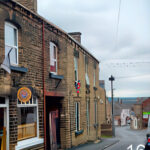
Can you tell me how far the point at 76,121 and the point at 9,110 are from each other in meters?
7.38

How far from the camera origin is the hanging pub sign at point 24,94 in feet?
34.5

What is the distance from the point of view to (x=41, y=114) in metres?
12.3

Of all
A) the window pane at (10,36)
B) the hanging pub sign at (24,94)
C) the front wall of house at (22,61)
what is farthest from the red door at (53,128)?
the window pane at (10,36)

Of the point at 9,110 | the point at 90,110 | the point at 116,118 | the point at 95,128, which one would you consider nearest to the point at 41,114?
the point at 9,110

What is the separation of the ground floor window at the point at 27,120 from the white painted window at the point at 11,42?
Result: 176 cm

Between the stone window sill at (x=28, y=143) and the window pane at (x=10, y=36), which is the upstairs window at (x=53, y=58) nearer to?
the window pane at (x=10, y=36)

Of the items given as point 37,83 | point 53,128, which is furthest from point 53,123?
point 37,83

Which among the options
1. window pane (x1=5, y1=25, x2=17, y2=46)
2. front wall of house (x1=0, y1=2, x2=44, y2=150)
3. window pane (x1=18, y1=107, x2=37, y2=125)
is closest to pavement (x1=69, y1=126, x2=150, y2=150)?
window pane (x1=18, y1=107, x2=37, y2=125)

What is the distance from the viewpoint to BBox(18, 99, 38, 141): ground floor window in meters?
10.9

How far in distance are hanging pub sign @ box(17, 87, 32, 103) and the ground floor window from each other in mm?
270

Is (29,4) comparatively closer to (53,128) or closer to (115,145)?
(53,128)

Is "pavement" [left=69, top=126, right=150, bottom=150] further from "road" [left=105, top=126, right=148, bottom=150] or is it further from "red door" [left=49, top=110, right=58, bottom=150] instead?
"red door" [left=49, top=110, right=58, bottom=150]

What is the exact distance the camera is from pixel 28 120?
1155 centimetres

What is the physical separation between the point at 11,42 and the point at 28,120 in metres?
3.25
